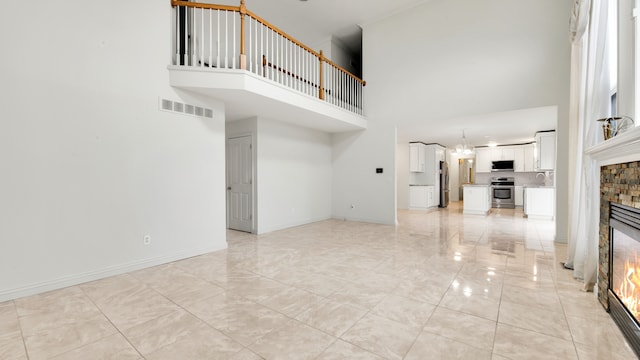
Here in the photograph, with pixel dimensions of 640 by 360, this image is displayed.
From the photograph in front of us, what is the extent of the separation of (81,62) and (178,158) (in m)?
1.47

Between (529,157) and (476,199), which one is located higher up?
(529,157)

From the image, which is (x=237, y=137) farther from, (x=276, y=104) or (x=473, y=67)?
(x=473, y=67)

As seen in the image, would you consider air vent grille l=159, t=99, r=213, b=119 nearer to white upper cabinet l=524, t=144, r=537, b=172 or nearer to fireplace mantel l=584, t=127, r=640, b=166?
fireplace mantel l=584, t=127, r=640, b=166

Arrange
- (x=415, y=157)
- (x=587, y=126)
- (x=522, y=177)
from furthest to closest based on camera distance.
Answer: (x=522, y=177)
(x=415, y=157)
(x=587, y=126)

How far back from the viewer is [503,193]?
1008cm

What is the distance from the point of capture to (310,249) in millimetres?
4355

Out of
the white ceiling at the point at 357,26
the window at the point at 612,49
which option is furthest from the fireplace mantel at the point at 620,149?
the white ceiling at the point at 357,26

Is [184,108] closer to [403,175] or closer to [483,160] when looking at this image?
[403,175]

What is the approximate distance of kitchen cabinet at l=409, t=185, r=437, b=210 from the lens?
923 centimetres

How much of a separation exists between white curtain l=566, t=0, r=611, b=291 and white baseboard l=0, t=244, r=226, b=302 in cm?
489

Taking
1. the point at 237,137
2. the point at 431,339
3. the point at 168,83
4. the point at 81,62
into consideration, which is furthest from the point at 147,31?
the point at 431,339

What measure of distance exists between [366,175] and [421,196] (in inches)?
133

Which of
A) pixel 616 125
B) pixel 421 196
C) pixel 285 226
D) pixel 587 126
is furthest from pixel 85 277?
pixel 421 196

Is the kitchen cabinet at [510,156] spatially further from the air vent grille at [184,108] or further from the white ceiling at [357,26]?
the air vent grille at [184,108]
